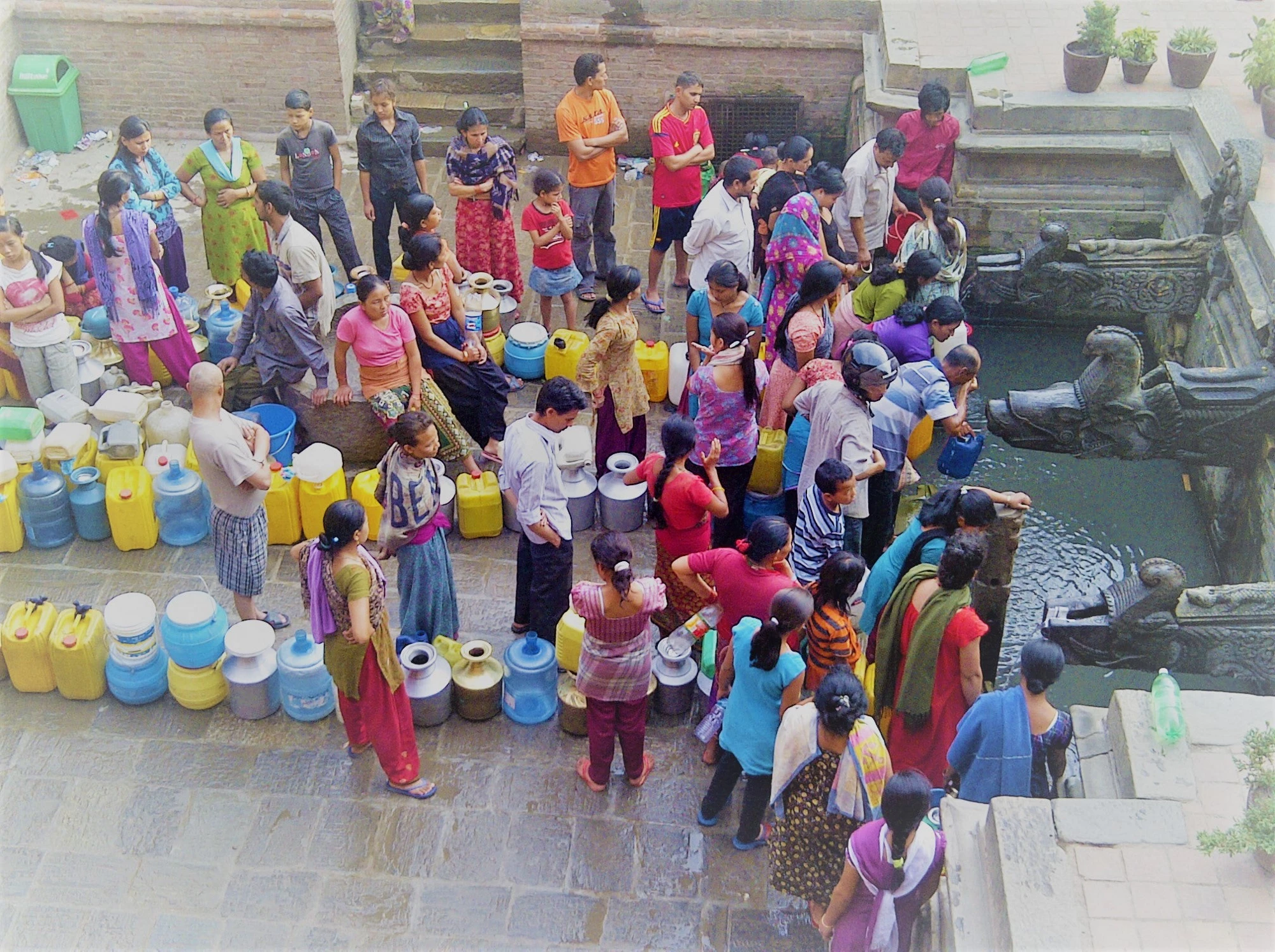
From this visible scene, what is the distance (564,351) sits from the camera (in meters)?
7.84

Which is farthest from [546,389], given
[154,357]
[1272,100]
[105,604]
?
[1272,100]

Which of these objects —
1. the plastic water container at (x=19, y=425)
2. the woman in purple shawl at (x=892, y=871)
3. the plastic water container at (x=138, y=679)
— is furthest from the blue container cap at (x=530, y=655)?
the plastic water container at (x=19, y=425)

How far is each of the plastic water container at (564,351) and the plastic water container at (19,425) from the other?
2923 mm

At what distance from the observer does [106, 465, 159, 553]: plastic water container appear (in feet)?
22.0

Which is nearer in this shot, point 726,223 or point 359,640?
point 359,640

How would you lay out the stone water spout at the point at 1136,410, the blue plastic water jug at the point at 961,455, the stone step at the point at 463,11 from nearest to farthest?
the blue plastic water jug at the point at 961,455, the stone water spout at the point at 1136,410, the stone step at the point at 463,11

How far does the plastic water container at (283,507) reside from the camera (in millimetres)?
6738

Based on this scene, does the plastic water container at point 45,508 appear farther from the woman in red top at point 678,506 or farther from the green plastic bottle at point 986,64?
the green plastic bottle at point 986,64

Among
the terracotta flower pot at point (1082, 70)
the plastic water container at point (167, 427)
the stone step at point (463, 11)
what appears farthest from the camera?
the stone step at point (463, 11)

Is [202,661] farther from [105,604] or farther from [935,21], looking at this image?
[935,21]

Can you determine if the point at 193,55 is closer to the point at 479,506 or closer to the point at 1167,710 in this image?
the point at 479,506

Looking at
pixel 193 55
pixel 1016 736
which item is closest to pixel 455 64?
pixel 193 55

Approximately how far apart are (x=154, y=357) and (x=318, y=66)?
14.0 ft

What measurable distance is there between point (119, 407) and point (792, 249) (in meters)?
3.92
